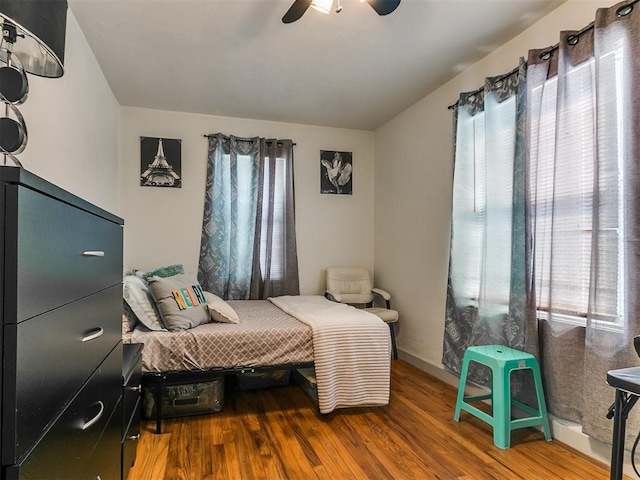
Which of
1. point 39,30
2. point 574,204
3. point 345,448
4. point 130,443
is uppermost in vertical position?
point 39,30

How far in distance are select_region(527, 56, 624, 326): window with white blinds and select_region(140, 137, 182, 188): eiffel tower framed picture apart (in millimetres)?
3335

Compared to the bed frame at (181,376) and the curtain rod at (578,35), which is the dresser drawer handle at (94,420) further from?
the curtain rod at (578,35)

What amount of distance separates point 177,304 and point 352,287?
2.33 meters

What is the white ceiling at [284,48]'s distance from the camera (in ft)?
7.69

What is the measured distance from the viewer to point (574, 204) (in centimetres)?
218

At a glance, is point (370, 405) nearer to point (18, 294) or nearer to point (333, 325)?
point (333, 325)

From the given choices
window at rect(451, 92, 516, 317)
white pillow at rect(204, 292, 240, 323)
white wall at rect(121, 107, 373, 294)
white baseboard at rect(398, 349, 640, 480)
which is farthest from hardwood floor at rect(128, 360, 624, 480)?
white wall at rect(121, 107, 373, 294)

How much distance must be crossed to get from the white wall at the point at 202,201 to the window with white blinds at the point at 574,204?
2.55 m

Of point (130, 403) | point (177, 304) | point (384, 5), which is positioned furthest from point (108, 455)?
point (384, 5)

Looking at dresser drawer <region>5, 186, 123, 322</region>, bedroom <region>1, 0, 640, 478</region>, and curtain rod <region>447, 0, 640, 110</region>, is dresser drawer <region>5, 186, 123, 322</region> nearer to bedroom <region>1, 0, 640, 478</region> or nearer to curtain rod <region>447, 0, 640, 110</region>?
bedroom <region>1, 0, 640, 478</region>

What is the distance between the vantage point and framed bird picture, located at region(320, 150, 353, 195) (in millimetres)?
4672

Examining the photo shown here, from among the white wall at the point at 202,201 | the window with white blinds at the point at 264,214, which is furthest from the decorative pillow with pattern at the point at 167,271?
the window with white blinds at the point at 264,214

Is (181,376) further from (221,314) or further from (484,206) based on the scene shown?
(484,206)

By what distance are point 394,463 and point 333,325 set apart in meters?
0.91
